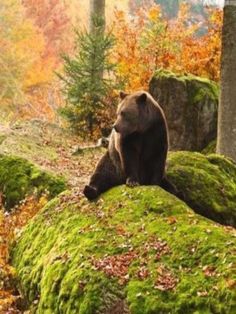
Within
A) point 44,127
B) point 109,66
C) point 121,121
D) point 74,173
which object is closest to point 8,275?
point 121,121

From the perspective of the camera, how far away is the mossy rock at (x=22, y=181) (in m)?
10.6

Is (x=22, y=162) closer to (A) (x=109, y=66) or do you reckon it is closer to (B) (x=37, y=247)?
(B) (x=37, y=247)

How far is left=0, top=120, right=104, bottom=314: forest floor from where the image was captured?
279 inches

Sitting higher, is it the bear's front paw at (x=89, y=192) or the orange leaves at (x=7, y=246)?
the bear's front paw at (x=89, y=192)

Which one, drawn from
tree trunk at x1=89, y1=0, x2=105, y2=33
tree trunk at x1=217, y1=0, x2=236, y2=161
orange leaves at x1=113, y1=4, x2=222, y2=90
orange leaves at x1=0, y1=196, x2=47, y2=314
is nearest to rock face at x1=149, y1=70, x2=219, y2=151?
tree trunk at x1=217, y1=0, x2=236, y2=161

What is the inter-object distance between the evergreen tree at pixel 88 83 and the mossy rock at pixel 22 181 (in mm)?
5832

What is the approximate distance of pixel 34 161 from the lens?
11.9 metres

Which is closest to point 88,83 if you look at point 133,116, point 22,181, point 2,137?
point 2,137

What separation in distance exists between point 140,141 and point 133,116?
30cm

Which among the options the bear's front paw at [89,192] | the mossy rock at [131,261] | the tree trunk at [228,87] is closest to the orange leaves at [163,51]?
the tree trunk at [228,87]

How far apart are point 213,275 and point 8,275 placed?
3152 mm

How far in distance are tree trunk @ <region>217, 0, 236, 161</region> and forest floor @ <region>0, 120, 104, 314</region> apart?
2.61 m

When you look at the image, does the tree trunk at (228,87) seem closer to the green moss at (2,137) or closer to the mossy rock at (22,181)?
the mossy rock at (22,181)

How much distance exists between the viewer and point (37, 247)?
693 centimetres
